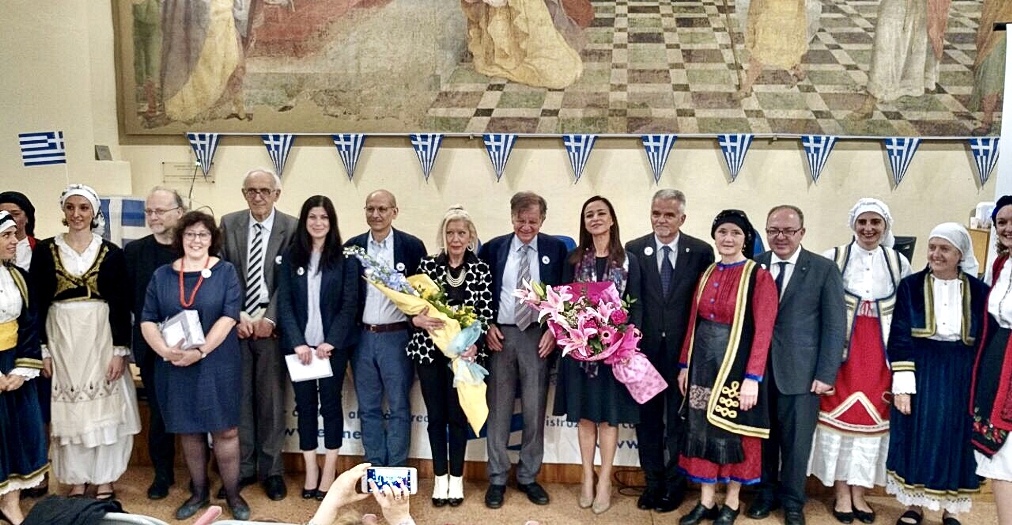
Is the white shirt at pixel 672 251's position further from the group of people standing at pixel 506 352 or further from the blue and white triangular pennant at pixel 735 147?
the blue and white triangular pennant at pixel 735 147

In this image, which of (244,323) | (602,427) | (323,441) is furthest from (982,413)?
(244,323)

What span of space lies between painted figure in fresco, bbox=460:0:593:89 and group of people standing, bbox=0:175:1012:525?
266cm

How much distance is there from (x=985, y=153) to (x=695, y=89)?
7.76ft

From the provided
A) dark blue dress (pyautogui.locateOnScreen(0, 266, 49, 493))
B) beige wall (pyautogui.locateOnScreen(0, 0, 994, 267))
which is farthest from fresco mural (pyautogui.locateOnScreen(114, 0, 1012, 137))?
dark blue dress (pyautogui.locateOnScreen(0, 266, 49, 493))

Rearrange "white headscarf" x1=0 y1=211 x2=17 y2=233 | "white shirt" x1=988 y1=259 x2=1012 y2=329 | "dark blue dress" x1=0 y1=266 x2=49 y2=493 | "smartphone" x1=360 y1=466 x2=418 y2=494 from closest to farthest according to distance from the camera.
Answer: "smartphone" x1=360 y1=466 x2=418 y2=494 → "white shirt" x1=988 y1=259 x2=1012 y2=329 → "white headscarf" x1=0 y1=211 x2=17 y2=233 → "dark blue dress" x1=0 y1=266 x2=49 y2=493

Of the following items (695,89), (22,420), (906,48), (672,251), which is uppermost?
(906,48)

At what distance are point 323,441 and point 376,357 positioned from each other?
71 cm

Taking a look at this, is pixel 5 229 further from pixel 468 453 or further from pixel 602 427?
pixel 602 427

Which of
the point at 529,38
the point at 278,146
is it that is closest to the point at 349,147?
the point at 278,146

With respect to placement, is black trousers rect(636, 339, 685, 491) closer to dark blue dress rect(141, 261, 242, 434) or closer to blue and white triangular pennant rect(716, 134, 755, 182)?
A: dark blue dress rect(141, 261, 242, 434)

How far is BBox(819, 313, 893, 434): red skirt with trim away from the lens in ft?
11.0

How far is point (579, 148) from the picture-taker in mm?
5871

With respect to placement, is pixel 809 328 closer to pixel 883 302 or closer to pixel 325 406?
pixel 883 302

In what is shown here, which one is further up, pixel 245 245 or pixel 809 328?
pixel 245 245
